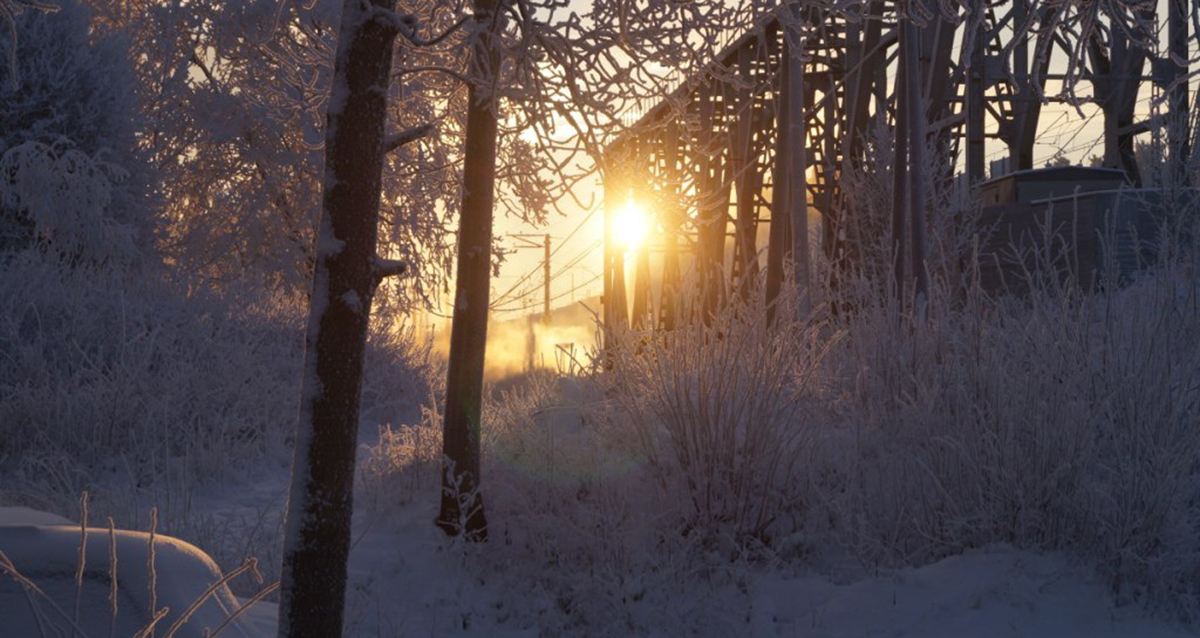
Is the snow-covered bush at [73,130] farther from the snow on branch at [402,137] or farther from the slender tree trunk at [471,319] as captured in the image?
the snow on branch at [402,137]

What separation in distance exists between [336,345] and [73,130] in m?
15.8

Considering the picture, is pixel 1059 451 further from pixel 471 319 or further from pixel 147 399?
pixel 147 399

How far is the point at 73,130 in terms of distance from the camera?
53.1 feet

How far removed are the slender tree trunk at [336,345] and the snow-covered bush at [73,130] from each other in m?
13.0

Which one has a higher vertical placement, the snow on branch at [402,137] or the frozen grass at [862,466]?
the snow on branch at [402,137]

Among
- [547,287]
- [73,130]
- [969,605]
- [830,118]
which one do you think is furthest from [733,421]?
[547,287]

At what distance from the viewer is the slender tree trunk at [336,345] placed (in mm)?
2770

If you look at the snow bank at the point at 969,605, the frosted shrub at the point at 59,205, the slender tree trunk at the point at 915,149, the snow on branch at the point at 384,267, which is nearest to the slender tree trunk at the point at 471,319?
the snow bank at the point at 969,605

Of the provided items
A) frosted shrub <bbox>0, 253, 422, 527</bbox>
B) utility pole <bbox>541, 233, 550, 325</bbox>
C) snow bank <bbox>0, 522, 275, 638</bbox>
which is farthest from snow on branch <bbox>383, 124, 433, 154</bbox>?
utility pole <bbox>541, 233, 550, 325</bbox>

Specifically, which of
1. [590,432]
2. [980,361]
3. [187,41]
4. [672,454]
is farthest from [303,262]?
[980,361]

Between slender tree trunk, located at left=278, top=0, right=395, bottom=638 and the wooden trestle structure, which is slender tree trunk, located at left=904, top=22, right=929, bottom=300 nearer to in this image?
the wooden trestle structure

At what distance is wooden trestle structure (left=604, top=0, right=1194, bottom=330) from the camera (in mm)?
5723

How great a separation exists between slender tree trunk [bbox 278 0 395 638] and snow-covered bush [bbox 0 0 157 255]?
1303cm

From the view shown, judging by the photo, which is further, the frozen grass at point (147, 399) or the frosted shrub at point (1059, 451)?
the frozen grass at point (147, 399)
